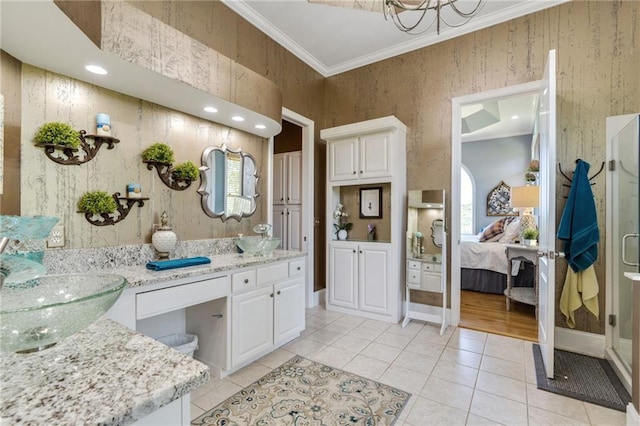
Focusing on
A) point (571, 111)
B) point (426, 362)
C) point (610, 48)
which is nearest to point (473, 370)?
point (426, 362)

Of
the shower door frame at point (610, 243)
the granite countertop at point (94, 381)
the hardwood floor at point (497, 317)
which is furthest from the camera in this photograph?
the hardwood floor at point (497, 317)

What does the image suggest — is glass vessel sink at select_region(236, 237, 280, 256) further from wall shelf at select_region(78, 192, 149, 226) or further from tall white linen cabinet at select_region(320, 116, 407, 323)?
tall white linen cabinet at select_region(320, 116, 407, 323)

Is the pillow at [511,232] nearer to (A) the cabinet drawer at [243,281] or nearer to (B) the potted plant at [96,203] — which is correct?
(A) the cabinet drawer at [243,281]

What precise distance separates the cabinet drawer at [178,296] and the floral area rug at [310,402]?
688mm

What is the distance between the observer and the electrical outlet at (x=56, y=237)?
5.96ft

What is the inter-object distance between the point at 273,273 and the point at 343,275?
134 cm

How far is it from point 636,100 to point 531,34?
3.66 ft

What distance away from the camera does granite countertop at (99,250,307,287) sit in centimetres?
176

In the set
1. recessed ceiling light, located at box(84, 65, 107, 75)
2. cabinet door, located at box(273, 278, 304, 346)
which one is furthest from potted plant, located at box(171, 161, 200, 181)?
cabinet door, located at box(273, 278, 304, 346)

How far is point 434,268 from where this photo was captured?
3305mm

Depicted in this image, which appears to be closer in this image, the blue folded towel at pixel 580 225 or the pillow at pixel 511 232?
the blue folded towel at pixel 580 225

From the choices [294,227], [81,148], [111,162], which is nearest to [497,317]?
[294,227]

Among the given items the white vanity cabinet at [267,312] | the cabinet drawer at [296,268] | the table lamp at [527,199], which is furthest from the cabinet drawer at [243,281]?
the table lamp at [527,199]

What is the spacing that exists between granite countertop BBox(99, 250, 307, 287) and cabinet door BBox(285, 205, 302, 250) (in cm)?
142
